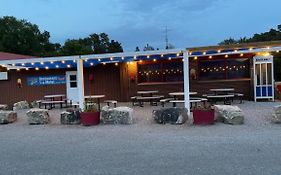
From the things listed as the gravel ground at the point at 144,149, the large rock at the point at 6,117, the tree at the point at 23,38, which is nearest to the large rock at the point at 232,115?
the gravel ground at the point at 144,149

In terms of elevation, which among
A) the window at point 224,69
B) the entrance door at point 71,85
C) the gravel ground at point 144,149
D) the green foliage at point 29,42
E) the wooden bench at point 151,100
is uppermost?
the green foliage at point 29,42

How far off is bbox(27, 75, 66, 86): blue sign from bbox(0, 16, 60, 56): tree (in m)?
22.6

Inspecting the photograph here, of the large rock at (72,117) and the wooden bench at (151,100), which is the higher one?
the wooden bench at (151,100)

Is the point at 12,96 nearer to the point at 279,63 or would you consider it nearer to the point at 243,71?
the point at 243,71

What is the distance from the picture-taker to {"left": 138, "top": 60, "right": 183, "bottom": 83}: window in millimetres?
16391

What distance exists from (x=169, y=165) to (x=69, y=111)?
6.01 m

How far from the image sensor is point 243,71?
51.9 feet

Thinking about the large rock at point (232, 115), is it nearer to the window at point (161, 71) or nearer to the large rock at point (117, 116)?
the large rock at point (117, 116)

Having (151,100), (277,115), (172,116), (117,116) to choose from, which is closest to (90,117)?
(117,116)

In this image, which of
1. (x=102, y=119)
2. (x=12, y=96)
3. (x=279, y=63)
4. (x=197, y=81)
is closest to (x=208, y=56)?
(x=197, y=81)

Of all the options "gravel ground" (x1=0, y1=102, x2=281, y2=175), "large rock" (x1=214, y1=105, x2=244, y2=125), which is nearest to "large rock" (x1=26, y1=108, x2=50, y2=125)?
"gravel ground" (x1=0, y1=102, x2=281, y2=175)

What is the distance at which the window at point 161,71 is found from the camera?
16.4m

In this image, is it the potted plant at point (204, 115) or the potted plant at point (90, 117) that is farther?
Answer: the potted plant at point (90, 117)

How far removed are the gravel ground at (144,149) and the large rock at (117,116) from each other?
337 mm
